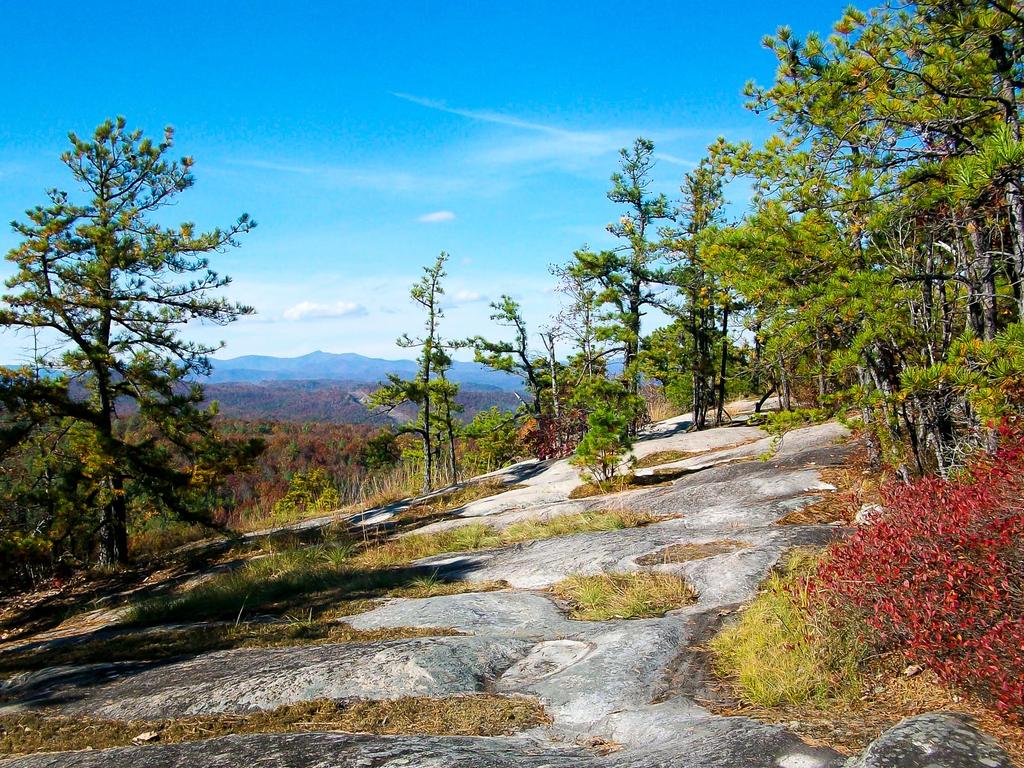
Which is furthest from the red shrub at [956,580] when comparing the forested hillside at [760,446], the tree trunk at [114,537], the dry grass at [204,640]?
the tree trunk at [114,537]

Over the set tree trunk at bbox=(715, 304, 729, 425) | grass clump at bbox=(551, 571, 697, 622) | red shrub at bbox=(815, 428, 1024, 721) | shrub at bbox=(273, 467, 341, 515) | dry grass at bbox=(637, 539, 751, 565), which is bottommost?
shrub at bbox=(273, 467, 341, 515)

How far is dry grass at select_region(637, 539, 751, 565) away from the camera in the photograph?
715cm

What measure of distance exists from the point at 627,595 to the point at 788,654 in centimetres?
210

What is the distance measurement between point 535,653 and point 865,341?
3656 millimetres

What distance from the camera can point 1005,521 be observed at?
3.54 meters

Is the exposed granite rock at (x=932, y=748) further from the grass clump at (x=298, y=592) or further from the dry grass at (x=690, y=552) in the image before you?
the grass clump at (x=298, y=592)

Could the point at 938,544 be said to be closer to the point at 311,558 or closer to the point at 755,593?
the point at 755,593

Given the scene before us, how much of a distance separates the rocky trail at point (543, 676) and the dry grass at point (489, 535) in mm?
470

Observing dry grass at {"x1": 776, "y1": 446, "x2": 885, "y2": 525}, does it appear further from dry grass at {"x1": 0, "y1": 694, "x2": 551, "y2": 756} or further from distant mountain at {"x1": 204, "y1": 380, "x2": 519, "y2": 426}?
distant mountain at {"x1": 204, "y1": 380, "x2": 519, "y2": 426}

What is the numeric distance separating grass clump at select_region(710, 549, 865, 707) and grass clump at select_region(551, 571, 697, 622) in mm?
1029

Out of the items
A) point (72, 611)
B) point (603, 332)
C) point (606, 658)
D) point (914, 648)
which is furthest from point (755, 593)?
point (603, 332)

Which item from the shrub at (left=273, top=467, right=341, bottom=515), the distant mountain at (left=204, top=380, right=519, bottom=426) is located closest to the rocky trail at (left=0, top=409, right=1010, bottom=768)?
the shrub at (left=273, top=467, right=341, bottom=515)

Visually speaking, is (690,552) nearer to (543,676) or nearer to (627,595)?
(627,595)

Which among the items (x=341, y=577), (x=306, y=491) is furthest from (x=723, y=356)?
(x=306, y=491)
